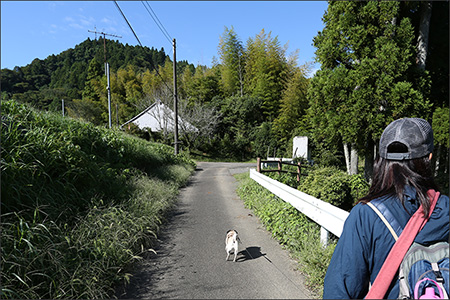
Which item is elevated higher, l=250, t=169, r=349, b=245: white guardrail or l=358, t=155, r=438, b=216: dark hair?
l=358, t=155, r=438, b=216: dark hair

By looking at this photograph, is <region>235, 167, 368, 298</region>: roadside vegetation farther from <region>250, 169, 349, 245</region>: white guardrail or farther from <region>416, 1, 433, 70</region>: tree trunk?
<region>416, 1, 433, 70</region>: tree trunk

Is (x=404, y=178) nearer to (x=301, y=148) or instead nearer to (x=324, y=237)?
(x=324, y=237)

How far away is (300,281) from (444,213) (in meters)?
2.02

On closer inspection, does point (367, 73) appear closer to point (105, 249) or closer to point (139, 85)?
point (105, 249)

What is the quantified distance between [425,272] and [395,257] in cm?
9

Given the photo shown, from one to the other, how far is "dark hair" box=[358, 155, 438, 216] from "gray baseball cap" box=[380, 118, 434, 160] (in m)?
0.03

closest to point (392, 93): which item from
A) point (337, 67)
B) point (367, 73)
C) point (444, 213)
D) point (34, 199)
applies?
point (367, 73)

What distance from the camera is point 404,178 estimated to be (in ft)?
3.46

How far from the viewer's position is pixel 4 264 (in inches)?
84.9

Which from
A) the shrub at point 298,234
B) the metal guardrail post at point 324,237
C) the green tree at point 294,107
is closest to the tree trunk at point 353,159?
the shrub at point 298,234

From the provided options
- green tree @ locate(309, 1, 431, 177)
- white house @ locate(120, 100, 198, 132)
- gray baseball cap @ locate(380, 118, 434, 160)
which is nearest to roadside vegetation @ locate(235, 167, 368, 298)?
gray baseball cap @ locate(380, 118, 434, 160)

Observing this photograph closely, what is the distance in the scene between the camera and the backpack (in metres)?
0.87

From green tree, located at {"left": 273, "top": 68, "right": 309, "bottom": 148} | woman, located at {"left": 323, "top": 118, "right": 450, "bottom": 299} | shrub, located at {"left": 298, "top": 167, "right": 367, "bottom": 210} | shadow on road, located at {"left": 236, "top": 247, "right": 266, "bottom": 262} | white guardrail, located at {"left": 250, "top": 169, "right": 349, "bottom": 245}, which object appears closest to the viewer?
woman, located at {"left": 323, "top": 118, "right": 450, "bottom": 299}

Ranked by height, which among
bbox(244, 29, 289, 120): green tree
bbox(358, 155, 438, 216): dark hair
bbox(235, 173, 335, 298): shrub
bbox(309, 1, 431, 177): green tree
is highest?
bbox(244, 29, 289, 120): green tree
